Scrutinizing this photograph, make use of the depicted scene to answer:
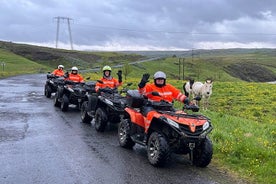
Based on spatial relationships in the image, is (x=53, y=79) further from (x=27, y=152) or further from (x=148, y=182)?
(x=148, y=182)

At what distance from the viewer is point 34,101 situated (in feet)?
69.3

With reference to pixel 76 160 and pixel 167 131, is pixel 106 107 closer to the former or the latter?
pixel 76 160

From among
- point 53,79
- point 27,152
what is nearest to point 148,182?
point 27,152

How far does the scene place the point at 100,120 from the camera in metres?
12.4

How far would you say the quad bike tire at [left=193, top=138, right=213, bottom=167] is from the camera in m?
8.40

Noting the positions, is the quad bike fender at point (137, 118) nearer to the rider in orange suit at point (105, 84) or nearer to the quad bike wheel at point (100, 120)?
the quad bike wheel at point (100, 120)

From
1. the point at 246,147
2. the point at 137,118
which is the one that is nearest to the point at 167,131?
the point at 137,118

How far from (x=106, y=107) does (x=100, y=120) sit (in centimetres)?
60

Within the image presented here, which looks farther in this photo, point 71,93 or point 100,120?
point 71,93

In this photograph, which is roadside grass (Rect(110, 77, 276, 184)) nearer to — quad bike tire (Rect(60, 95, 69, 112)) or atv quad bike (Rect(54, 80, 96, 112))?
atv quad bike (Rect(54, 80, 96, 112))

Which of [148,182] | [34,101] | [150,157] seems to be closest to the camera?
[148,182]

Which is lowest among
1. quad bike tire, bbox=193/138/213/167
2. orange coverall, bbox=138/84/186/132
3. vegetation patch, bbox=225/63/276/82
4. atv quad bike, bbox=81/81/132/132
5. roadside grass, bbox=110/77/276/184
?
vegetation patch, bbox=225/63/276/82

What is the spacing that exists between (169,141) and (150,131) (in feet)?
2.45

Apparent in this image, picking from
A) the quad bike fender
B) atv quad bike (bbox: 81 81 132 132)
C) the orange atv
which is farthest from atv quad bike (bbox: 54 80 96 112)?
the orange atv
